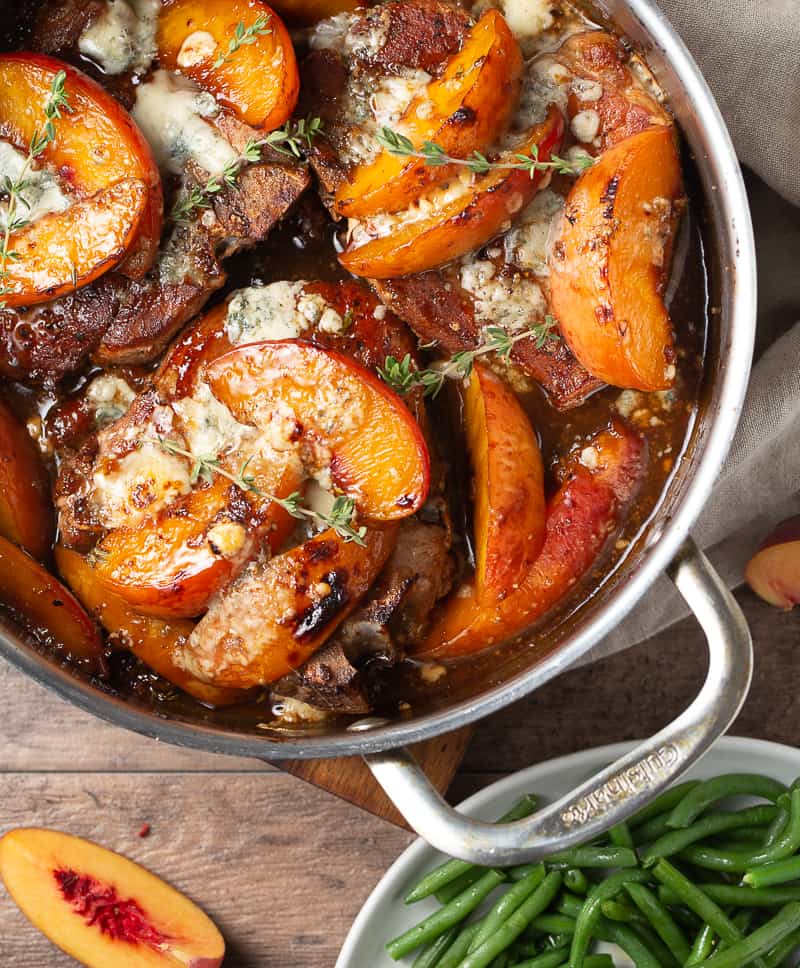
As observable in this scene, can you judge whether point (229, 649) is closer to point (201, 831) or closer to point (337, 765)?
point (337, 765)

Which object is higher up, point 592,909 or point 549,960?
point 592,909

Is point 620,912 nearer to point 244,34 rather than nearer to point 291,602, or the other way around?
point 291,602

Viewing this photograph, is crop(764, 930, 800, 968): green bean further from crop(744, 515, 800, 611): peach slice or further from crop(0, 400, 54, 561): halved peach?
crop(0, 400, 54, 561): halved peach

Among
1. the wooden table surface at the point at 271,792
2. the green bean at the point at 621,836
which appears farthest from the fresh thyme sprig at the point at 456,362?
the green bean at the point at 621,836

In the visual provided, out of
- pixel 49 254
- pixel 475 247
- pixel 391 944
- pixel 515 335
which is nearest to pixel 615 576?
pixel 515 335

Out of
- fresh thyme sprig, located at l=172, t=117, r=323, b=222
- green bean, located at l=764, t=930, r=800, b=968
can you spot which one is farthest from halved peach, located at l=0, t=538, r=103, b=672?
green bean, located at l=764, t=930, r=800, b=968

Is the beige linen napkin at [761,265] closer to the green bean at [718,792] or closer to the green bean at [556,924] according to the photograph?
the green bean at [718,792]

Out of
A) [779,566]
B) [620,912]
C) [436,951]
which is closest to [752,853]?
[620,912]
